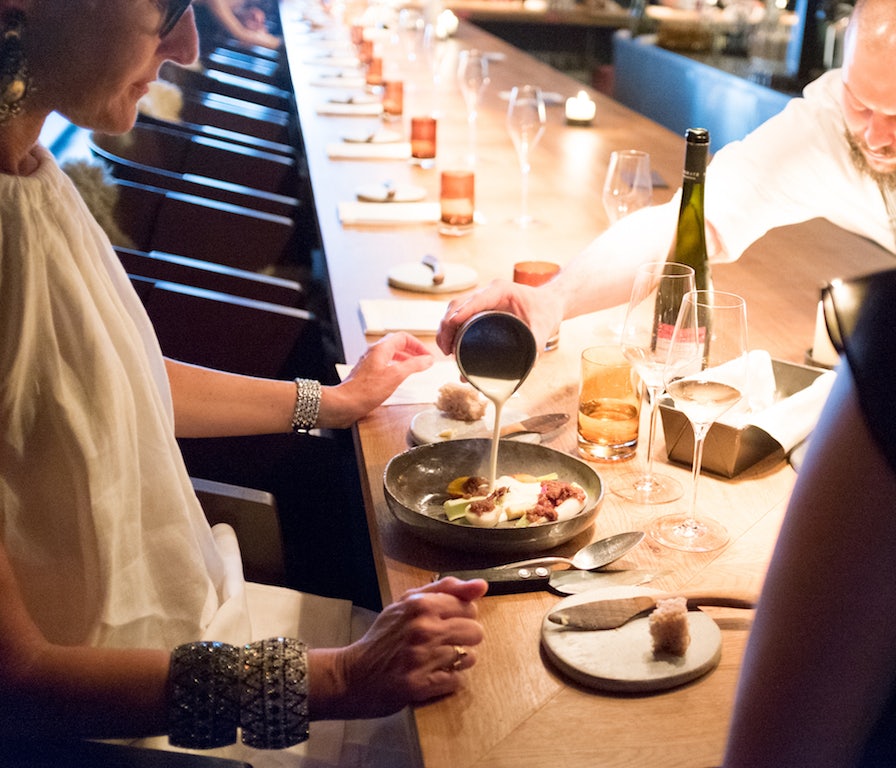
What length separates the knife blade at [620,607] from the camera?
1065mm

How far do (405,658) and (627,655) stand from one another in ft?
0.71

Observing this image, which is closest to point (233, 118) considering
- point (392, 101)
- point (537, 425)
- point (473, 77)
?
point (392, 101)

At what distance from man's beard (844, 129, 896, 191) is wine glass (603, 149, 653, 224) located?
0.38m

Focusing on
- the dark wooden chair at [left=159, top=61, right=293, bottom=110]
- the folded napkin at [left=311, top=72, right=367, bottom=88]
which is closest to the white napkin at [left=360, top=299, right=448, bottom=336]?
the folded napkin at [left=311, top=72, right=367, bottom=88]

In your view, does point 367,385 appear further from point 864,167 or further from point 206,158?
point 206,158

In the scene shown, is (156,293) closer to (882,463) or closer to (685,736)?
(685,736)

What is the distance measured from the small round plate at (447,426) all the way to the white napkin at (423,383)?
0.23 ft

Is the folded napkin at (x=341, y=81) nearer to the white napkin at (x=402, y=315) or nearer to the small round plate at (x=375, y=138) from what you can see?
the small round plate at (x=375, y=138)

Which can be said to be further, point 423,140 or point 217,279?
point 423,140

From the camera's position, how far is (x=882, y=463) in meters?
0.62

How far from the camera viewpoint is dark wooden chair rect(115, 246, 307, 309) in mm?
2568

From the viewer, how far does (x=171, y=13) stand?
126 cm

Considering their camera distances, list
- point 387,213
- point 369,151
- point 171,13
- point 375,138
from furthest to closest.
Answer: point 375,138 < point 369,151 < point 387,213 < point 171,13

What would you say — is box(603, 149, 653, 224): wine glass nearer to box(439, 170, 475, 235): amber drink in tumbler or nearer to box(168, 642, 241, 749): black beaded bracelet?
box(439, 170, 475, 235): amber drink in tumbler
